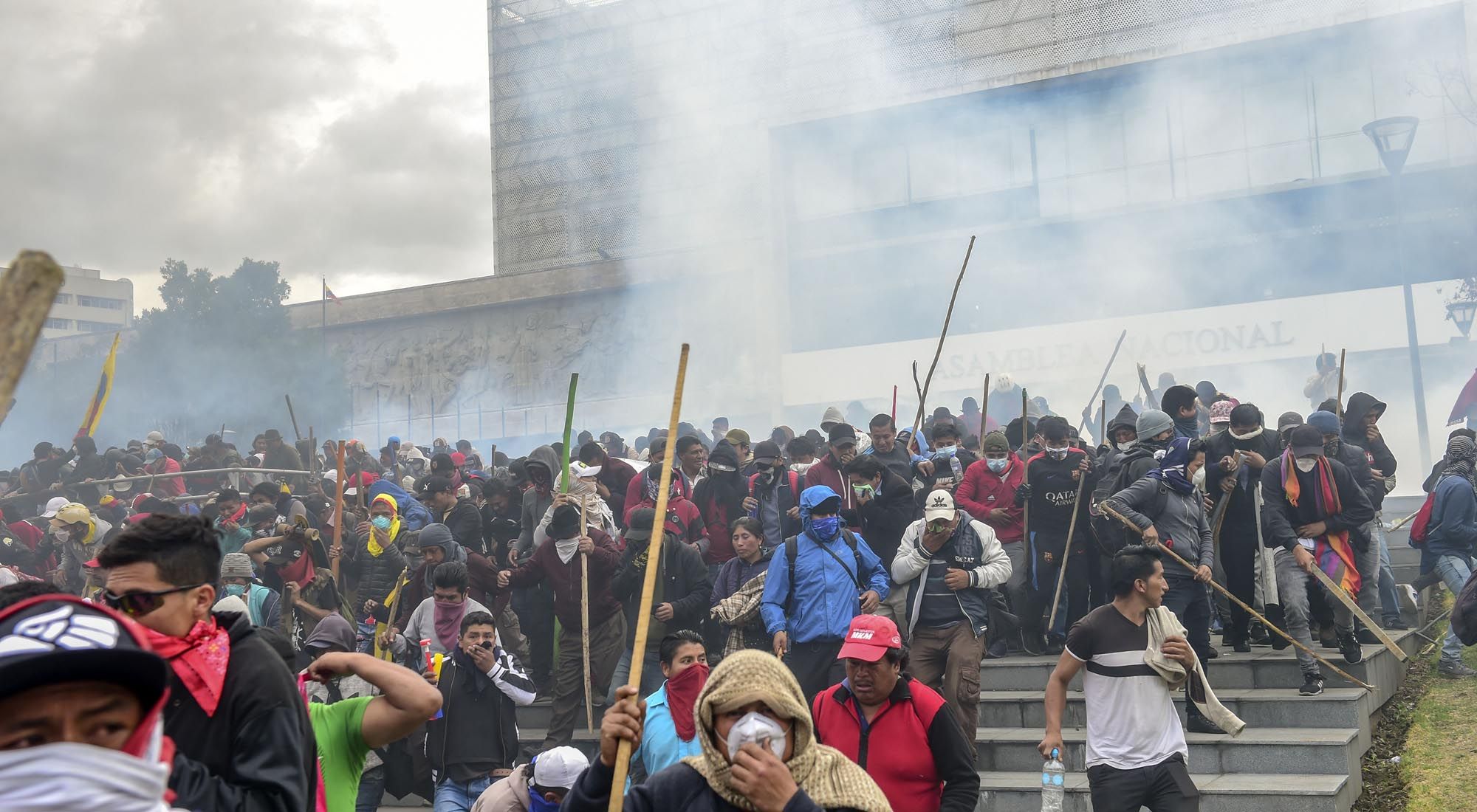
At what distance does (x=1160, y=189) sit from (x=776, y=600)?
79.7 ft

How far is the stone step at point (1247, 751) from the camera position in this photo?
22.9 ft

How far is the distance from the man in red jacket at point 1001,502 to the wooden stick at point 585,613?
2.72 metres

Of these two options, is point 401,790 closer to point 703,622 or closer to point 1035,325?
point 703,622

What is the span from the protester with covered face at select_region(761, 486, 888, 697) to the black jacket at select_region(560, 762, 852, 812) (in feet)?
13.6

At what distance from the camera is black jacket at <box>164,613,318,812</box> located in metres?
2.56

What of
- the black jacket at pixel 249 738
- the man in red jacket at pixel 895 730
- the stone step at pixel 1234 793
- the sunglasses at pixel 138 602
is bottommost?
the stone step at pixel 1234 793

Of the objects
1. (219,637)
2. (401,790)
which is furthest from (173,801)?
(401,790)

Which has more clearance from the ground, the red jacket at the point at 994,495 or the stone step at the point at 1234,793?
the red jacket at the point at 994,495

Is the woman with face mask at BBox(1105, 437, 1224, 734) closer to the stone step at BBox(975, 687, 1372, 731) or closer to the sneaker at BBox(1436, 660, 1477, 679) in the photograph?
the stone step at BBox(975, 687, 1372, 731)

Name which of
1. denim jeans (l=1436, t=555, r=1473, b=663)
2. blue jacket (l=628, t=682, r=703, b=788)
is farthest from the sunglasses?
denim jeans (l=1436, t=555, r=1473, b=663)

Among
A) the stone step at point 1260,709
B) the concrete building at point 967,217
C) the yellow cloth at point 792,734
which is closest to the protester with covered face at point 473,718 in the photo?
the stone step at point 1260,709

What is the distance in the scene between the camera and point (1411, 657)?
9508mm

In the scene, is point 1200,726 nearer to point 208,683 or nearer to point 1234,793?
point 1234,793

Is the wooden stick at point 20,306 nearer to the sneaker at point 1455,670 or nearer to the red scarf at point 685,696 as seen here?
the red scarf at point 685,696
